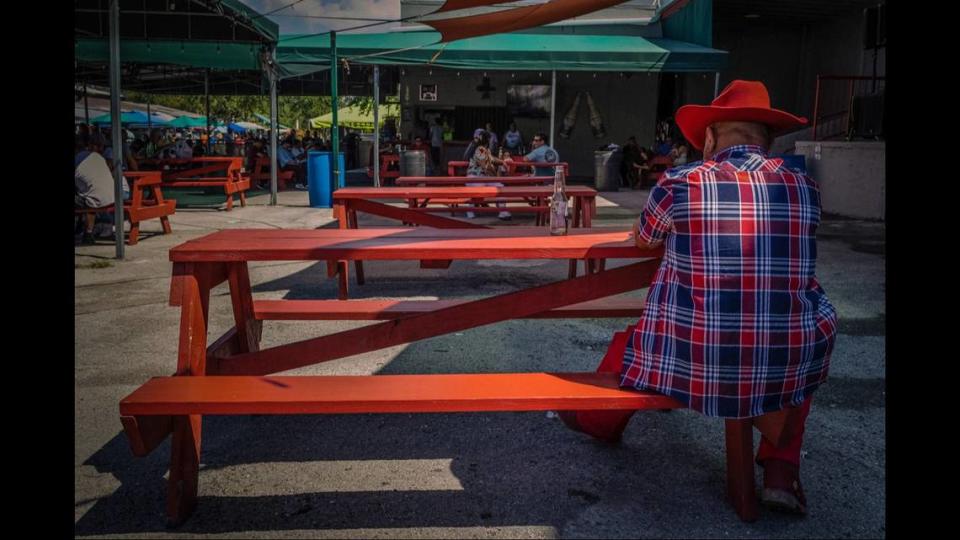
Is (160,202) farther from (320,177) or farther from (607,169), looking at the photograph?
(607,169)

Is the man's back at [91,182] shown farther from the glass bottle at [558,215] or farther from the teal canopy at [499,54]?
the glass bottle at [558,215]

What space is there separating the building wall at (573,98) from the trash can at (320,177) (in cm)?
927

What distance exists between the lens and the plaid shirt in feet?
8.70

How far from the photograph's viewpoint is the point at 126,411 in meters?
2.64

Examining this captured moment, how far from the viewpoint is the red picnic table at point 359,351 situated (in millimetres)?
2693

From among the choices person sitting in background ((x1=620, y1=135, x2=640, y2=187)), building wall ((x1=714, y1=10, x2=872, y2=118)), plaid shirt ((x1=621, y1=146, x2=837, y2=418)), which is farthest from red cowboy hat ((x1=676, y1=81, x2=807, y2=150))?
building wall ((x1=714, y1=10, x2=872, y2=118))

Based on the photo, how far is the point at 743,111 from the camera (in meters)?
2.83

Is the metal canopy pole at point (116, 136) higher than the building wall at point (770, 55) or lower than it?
lower

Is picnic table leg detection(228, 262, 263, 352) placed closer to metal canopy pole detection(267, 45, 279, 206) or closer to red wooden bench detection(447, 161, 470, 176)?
red wooden bench detection(447, 161, 470, 176)

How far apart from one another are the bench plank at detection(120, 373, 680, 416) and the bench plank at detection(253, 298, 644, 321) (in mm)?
1362

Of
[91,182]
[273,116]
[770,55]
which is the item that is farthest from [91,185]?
[770,55]

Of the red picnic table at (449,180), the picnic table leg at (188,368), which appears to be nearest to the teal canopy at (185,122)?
the red picnic table at (449,180)

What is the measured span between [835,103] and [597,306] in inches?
761
